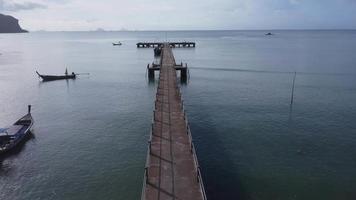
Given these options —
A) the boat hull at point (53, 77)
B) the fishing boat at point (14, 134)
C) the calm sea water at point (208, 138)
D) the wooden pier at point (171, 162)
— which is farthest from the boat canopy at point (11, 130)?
the boat hull at point (53, 77)

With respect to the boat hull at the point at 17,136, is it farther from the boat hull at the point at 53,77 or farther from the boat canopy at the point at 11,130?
the boat hull at the point at 53,77

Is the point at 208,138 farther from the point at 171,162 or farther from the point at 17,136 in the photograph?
the point at 17,136

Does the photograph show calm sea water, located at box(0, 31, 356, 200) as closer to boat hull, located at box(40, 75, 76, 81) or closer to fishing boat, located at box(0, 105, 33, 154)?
fishing boat, located at box(0, 105, 33, 154)

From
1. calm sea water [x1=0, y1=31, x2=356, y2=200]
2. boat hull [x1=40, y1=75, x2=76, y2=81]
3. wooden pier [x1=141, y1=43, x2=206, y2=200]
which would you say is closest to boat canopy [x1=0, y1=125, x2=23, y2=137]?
calm sea water [x1=0, y1=31, x2=356, y2=200]

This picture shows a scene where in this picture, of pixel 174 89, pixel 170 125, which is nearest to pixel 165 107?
pixel 170 125

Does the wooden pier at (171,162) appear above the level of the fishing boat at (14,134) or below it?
above
